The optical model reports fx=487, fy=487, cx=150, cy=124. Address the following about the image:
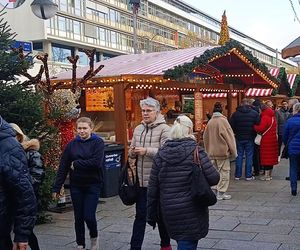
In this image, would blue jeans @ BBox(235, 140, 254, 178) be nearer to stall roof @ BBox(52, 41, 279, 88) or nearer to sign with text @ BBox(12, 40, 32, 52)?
stall roof @ BBox(52, 41, 279, 88)

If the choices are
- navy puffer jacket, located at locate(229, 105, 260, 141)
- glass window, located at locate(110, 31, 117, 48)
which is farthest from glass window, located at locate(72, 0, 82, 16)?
navy puffer jacket, located at locate(229, 105, 260, 141)

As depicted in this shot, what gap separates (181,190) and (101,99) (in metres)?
8.47

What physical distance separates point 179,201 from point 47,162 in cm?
416

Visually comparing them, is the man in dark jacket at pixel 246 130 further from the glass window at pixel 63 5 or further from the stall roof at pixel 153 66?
the glass window at pixel 63 5

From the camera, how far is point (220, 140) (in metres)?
8.73

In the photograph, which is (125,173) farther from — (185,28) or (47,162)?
(185,28)

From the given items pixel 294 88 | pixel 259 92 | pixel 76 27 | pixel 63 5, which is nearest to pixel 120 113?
pixel 259 92

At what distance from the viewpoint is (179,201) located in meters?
4.12

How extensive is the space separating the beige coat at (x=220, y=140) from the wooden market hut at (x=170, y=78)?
6.38 feet

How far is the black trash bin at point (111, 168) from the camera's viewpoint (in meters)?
9.41

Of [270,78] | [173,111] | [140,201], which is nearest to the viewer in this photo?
[140,201]

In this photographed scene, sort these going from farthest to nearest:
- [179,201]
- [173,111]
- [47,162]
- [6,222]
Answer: [173,111], [47,162], [179,201], [6,222]

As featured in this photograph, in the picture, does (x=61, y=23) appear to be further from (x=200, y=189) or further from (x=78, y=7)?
(x=200, y=189)

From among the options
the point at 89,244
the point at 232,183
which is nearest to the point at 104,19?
the point at 232,183
